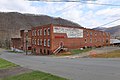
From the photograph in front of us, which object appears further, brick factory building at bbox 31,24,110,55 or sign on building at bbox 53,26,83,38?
sign on building at bbox 53,26,83,38

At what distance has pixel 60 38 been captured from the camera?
6306 centimetres

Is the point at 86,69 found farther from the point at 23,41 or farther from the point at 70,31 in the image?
the point at 23,41

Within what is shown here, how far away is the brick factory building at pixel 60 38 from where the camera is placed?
202 ft

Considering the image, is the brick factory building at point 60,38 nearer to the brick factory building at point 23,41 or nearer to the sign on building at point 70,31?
the sign on building at point 70,31

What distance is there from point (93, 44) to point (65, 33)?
1526 centimetres

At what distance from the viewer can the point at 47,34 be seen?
6306cm

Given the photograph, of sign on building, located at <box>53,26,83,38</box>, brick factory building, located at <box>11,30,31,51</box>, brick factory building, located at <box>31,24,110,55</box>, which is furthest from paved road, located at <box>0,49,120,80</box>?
brick factory building, located at <box>11,30,31,51</box>

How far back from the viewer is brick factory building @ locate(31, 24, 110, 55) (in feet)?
202

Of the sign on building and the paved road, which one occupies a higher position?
the sign on building

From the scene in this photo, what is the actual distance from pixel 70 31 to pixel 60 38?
191 inches

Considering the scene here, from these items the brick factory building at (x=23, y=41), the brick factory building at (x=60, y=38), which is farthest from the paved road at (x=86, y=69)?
the brick factory building at (x=23, y=41)

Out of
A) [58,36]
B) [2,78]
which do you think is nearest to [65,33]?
[58,36]

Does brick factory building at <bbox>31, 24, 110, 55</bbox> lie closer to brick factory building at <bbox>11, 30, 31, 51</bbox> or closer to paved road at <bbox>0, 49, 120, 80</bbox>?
brick factory building at <bbox>11, 30, 31, 51</bbox>

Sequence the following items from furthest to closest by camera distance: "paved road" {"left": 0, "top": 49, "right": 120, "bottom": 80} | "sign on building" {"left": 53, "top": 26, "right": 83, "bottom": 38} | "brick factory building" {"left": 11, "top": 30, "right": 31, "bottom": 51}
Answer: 1. "brick factory building" {"left": 11, "top": 30, "right": 31, "bottom": 51}
2. "sign on building" {"left": 53, "top": 26, "right": 83, "bottom": 38}
3. "paved road" {"left": 0, "top": 49, "right": 120, "bottom": 80}
